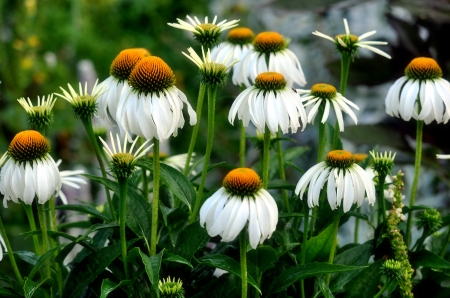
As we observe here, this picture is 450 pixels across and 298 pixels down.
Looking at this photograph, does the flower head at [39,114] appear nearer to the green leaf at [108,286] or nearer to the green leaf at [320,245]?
the green leaf at [108,286]

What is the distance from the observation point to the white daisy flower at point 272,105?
628 millimetres

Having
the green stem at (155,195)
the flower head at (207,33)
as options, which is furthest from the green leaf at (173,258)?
the flower head at (207,33)

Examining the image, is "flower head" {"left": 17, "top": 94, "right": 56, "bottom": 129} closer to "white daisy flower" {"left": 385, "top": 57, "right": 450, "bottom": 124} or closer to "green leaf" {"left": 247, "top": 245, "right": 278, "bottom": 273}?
"green leaf" {"left": 247, "top": 245, "right": 278, "bottom": 273}

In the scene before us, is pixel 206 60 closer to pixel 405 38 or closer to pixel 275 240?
pixel 275 240

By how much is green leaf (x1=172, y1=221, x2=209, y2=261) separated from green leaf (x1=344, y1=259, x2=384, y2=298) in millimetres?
174

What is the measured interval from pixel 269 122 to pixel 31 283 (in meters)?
0.29

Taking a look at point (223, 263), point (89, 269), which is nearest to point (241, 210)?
point (223, 263)

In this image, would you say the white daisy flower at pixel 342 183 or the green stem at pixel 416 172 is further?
the green stem at pixel 416 172

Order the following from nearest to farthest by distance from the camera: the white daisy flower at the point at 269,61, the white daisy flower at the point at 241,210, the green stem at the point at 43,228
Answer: the white daisy flower at the point at 241,210 < the green stem at the point at 43,228 < the white daisy flower at the point at 269,61

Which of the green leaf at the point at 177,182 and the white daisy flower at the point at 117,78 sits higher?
the white daisy flower at the point at 117,78

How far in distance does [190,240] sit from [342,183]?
0.16m

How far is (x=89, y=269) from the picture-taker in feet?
2.20

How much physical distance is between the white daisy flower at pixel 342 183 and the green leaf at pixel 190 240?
0.36 feet

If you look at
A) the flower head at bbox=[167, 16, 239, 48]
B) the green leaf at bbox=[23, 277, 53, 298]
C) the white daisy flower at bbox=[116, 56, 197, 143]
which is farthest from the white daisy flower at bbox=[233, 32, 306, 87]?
the green leaf at bbox=[23, 277, 53, 298]
